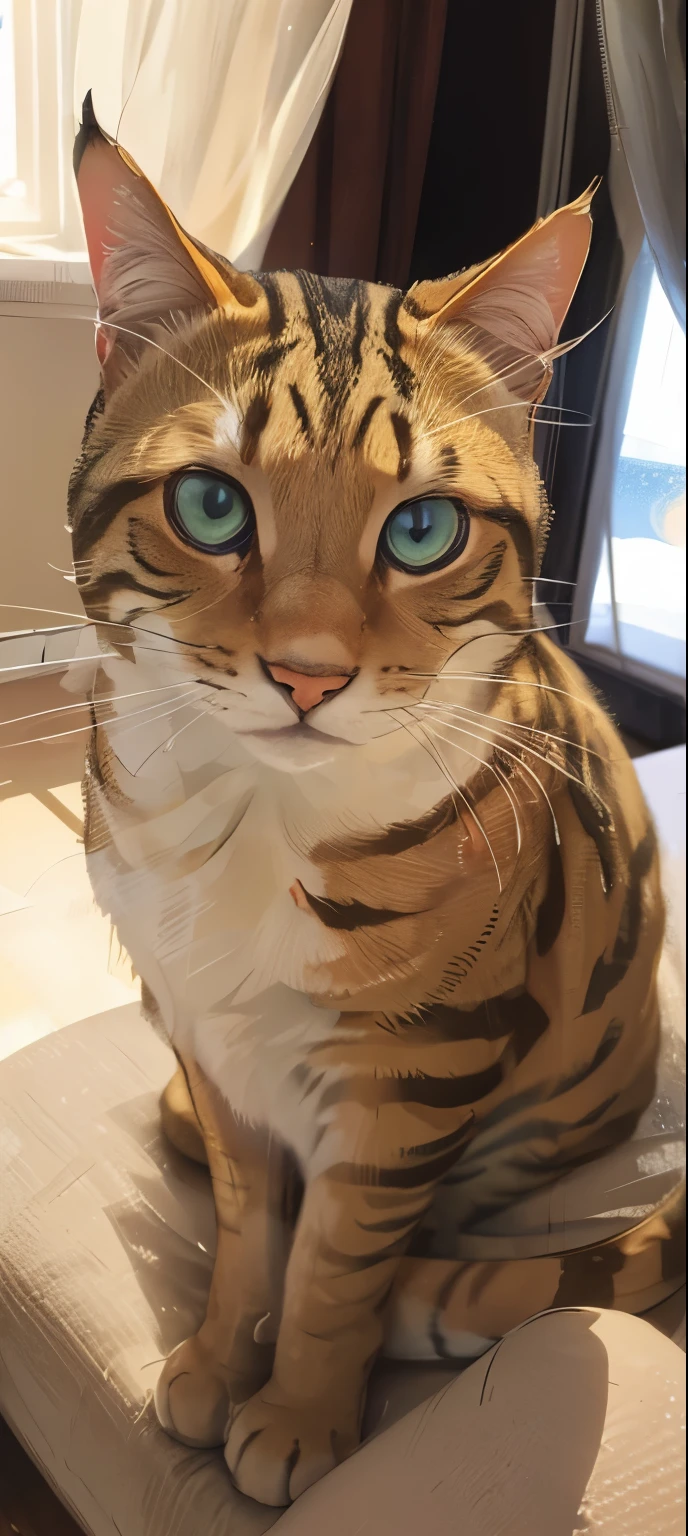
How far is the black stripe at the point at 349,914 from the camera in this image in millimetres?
558

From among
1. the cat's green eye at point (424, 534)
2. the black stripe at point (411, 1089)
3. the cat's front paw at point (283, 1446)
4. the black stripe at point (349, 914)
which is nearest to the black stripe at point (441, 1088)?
the black stripe at point (411, 1089)

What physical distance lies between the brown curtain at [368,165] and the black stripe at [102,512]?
0.14m

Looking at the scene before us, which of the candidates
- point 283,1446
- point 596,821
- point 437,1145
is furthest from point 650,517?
point 283,1446

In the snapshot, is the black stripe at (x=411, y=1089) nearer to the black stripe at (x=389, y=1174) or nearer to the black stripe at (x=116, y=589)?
the black stripe at (x=389, y=1174)

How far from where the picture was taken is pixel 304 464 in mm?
480

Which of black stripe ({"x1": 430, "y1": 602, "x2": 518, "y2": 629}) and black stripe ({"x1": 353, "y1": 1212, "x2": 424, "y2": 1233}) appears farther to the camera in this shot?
black stripe ({"x1": 353, "y1": 1212, "x2": 424, "y2": 1233})

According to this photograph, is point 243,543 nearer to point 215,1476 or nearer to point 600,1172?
point 600,1172

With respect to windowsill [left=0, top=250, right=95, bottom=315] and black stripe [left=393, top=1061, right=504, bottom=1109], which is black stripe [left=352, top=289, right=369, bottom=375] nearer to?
windowsill [left=0, top=250, right=95, bottom=315]

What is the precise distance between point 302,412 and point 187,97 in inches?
7.2

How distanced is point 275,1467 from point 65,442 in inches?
26.0

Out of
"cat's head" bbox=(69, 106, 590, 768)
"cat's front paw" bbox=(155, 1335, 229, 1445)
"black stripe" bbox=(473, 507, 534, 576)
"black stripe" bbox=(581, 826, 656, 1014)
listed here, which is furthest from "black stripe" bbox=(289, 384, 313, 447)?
"cat's front paw" bbox=(155, 1335, 229, 1445)

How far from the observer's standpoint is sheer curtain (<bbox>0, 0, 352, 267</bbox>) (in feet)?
1.58

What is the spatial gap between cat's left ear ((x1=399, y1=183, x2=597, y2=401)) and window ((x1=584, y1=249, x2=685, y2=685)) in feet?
0.14

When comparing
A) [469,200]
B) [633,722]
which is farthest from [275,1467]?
[469,200]
